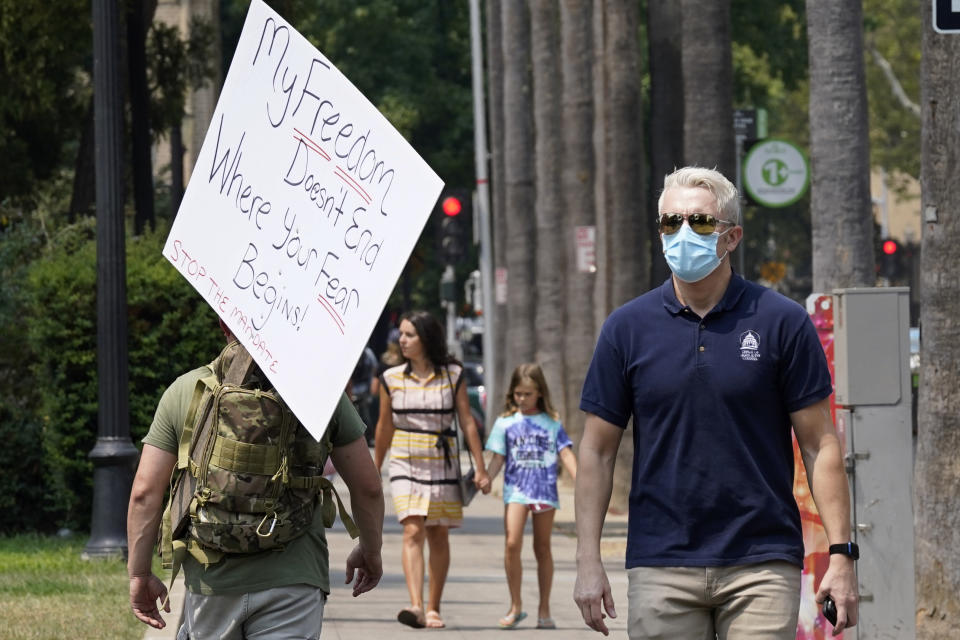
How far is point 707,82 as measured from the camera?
15.6 metres

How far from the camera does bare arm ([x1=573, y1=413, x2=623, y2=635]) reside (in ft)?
17.0

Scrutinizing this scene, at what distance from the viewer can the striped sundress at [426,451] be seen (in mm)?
11047

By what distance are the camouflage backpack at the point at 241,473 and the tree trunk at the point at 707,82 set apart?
10.6m

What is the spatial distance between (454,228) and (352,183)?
80.9 feet

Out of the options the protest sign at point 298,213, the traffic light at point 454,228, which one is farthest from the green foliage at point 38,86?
the protest sign at point 298,213

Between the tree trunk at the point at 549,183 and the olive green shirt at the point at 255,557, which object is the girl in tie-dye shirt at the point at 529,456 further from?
the tree trunk at the point at 549,183

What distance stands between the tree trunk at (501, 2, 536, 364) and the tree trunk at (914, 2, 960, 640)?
1761 centimetres

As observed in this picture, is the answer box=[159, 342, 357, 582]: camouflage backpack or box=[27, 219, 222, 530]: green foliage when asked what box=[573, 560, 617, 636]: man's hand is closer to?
box=[159, 342, 357, 582]: camouflage backpack

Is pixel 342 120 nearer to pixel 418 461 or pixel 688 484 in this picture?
pixel 688 484

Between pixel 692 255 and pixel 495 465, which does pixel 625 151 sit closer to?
pixel 495 465

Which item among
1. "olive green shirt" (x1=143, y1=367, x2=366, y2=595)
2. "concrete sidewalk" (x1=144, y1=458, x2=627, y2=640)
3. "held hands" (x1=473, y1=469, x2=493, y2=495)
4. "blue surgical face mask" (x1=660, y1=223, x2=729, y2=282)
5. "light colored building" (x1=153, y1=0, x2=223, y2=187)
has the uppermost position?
"light colored building" (x1=153, y1=0, x2=223, y2=187)

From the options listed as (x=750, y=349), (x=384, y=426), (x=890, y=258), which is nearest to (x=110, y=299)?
(x=384, y=426)

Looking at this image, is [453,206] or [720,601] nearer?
[720,601]

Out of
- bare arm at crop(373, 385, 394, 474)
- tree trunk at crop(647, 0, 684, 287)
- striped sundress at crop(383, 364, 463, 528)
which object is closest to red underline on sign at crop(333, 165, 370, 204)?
striped sundress at crop(383, 364, 463, 528)
